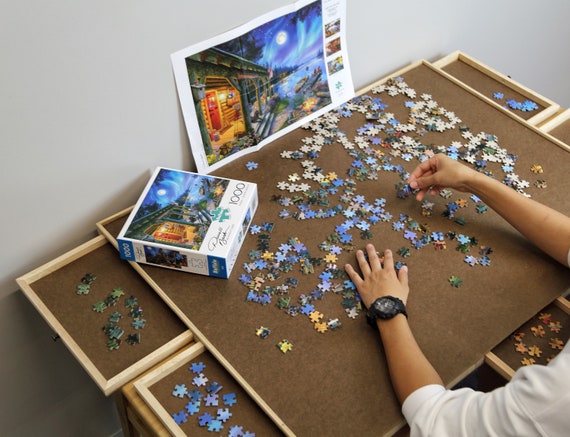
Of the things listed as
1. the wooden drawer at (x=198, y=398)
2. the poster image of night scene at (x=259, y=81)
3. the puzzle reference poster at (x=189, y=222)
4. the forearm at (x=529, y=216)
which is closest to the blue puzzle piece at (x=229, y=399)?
the wooden drawer at (x=198, y=398)

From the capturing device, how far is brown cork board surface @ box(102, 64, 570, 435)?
1.20 m

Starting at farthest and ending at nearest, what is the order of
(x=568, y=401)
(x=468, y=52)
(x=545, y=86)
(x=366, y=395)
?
(x=545, y=86) < (x=468, y=52) < (x=366, y=395) < (x=568, y=401)

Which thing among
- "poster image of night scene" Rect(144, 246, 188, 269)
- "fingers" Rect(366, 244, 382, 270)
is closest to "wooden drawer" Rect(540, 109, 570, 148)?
"fingers" Rect(366, 244, 382, 270)

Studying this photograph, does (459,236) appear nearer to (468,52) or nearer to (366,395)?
(366,395)

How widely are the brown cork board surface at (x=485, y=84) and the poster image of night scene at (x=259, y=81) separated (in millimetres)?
549

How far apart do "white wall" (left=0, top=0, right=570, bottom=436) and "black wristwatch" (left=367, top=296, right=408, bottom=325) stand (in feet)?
2.17

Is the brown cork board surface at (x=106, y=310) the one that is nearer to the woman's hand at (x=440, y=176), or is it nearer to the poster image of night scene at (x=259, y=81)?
the poster image of night scene at (x=259, y=81)

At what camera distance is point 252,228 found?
4.88 ft

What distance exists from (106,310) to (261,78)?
28.4 inches

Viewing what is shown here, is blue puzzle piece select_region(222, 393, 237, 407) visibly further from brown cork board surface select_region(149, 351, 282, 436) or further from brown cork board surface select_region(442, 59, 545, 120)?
brown cork board surface select_region(442, 59, 545, 120)

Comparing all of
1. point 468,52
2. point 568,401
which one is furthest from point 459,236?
point 468,52

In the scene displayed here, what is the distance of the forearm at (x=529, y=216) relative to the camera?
1431 millimetres

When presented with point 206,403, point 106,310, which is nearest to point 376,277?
point 206,403

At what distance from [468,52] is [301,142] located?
99 cm
